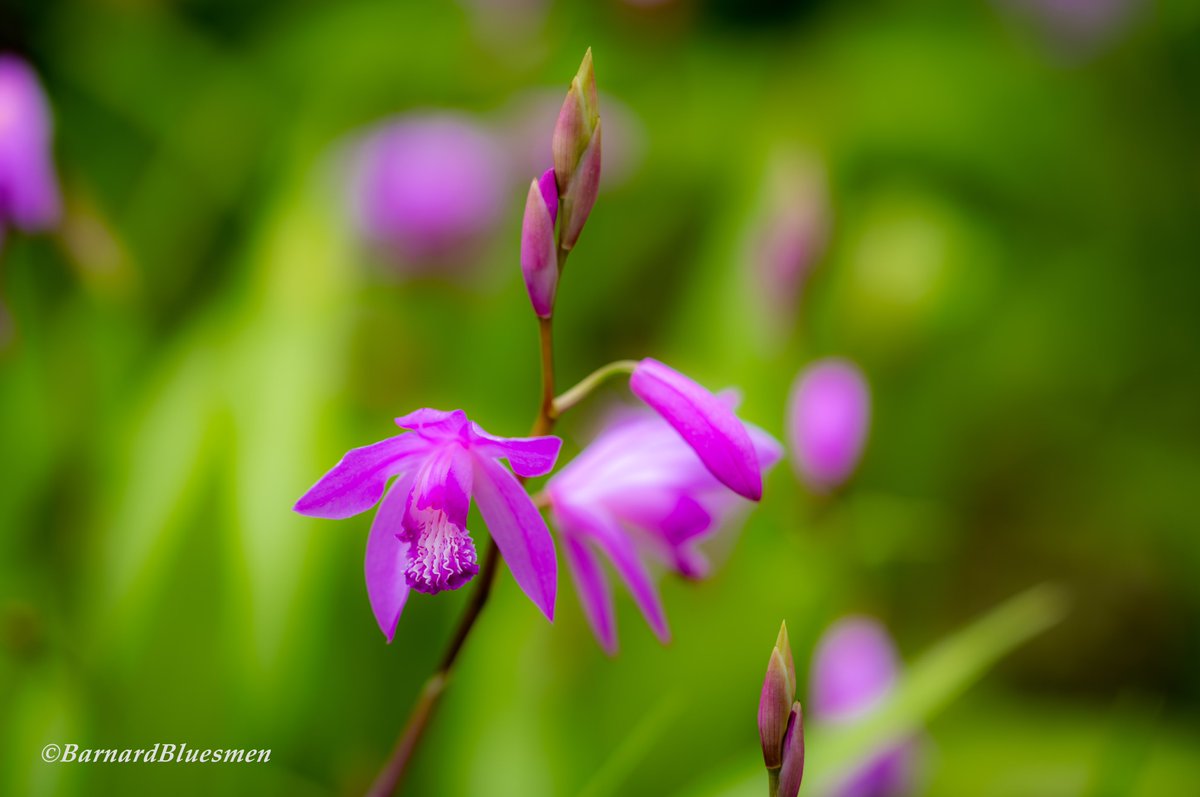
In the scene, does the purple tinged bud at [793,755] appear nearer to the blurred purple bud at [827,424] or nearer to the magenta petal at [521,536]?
the magenta petal at [521,536]

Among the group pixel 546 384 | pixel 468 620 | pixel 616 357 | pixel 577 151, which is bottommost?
pixel 468 620

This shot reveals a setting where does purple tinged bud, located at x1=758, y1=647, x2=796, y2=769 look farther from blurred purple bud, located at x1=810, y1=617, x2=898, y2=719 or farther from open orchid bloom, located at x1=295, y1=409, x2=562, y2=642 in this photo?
blurred purple bud, located at x1=810, y1=617, x2=898, y2=719

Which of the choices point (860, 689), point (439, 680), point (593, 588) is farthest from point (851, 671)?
point (439, 680)

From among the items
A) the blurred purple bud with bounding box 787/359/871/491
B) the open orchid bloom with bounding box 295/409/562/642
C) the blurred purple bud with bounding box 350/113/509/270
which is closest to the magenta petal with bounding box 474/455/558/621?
the open orchid bloom with bounding box 295/409/562/642

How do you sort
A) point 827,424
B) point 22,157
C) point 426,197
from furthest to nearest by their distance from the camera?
point 426,197, point 827,424, point 22,157

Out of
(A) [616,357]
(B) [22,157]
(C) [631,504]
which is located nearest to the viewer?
(C) [631,504]

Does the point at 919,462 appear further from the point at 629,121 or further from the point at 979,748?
the point at 629,121

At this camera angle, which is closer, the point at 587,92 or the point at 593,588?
the point at 587,92

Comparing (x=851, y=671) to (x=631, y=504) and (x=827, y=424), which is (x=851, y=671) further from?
(x=631, y=504)

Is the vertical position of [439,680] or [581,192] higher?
[581,192]
